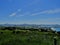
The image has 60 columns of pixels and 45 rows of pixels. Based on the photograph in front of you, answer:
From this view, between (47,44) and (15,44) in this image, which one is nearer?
Result: (15,44)

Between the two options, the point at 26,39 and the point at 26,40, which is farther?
the point at 26,39

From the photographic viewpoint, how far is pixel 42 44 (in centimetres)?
2598

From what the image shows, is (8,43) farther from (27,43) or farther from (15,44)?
(27,43)

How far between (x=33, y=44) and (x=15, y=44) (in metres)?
2.95

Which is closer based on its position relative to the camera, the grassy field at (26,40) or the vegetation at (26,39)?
the grassy field at (26,40)

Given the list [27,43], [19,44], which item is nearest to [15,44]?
[19,44]

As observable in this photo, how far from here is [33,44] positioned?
26.1 metres

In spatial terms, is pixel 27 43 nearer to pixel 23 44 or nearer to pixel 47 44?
pixel 23 44

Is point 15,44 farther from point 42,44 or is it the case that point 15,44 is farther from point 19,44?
point 42,44

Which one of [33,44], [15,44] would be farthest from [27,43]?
[15,44]

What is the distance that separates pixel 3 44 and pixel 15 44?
171 centimetres

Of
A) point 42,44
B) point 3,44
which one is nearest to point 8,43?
point 3,44

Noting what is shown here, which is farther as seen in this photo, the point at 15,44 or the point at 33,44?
the point at 33,44

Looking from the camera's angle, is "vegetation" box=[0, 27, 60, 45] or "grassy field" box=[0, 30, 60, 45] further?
"vegetation" box=[0, 27, 60, 45]
